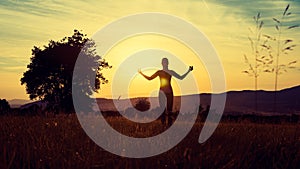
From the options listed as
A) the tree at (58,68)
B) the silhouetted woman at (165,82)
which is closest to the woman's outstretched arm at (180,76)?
the silhouetted woman at (165,82)

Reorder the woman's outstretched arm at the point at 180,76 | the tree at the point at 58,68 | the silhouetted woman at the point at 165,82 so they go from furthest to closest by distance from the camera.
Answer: the tree at the point at 58,68 < the silhouetted woman at the point at 165,82 < the woman's outstretched arm at the point at 180,76

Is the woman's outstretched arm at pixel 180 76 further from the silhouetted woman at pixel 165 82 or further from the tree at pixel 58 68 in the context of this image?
the tree at pixel 58 68

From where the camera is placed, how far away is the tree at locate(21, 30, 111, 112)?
46.3 m

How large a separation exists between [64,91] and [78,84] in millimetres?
3283

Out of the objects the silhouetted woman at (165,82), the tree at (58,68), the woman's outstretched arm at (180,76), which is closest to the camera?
the woman's outstretched arm at (180,76)

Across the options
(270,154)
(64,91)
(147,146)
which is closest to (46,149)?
(147,146)

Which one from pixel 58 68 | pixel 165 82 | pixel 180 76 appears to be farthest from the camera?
pixel 58 68

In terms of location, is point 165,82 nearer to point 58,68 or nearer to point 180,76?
point 180,76

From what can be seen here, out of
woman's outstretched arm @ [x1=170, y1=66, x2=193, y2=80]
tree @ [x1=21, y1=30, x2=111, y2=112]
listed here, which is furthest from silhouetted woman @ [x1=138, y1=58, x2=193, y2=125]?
Answer: tree @ [x1=21, y1=30, x2=111, y2=112]

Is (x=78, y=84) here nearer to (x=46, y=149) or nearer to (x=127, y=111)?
(x=127, y=111)

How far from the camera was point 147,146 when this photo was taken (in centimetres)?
559

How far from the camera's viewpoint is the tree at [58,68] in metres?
46.3

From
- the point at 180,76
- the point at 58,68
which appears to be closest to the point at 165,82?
the point at 180,76

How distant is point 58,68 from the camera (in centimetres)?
4825
